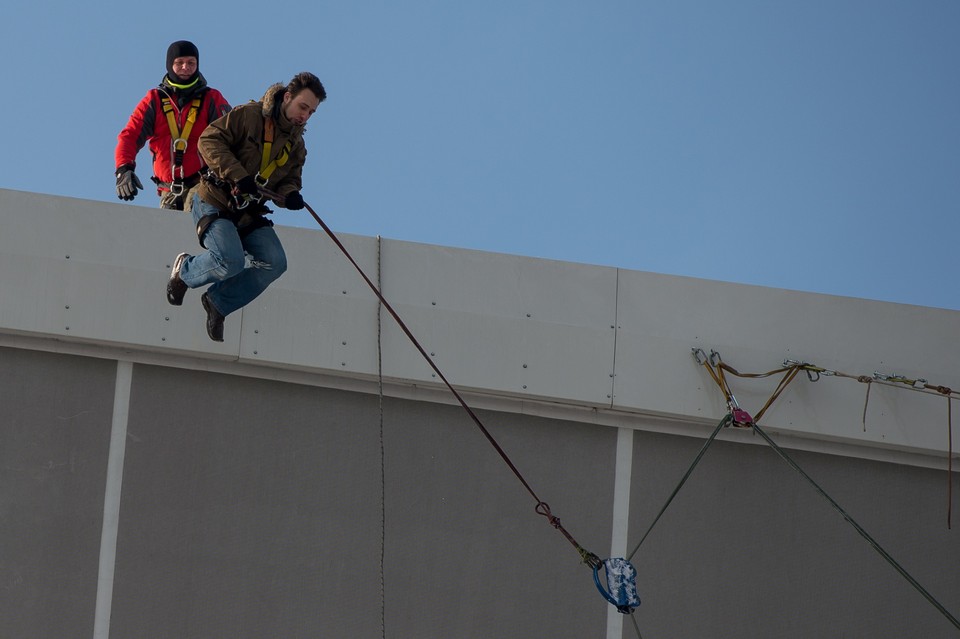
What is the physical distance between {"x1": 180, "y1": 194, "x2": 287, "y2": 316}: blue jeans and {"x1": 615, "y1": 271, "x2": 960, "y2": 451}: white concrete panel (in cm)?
216

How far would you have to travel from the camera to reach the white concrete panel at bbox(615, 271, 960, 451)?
312 inches

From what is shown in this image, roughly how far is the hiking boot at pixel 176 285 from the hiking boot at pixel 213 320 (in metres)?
0.14

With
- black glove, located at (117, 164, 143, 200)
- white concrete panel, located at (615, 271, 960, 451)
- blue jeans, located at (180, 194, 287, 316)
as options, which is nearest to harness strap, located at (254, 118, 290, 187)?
blue jeans, located at (180, 194, 287, 316)

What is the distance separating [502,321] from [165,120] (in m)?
2.46

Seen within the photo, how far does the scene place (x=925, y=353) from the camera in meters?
8.16

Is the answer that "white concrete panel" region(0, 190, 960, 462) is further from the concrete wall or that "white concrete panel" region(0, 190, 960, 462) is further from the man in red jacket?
the man in red jacket

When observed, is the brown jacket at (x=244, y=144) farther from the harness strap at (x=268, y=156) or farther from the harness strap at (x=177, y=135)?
the harness strap at (x=177, y=135)

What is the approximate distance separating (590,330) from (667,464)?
924 mm

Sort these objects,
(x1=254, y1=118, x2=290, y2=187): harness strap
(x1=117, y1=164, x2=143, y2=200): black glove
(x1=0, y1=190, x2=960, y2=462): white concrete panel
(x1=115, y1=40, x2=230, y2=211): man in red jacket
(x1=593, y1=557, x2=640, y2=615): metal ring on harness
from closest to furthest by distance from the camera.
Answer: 1. (x1=593, y1=557, x2=640, y2=615): metal ring on harness
2. (x1=254, y1=118, x2=290, y2=187): harness strap
3. (x1=0, y1=190, x2=960, y2=462): white concrete panel
4. (x1=117, y1=164, x2=143, y2=200): black glove
5. (x1=115, y1=40, x2=230, y2=211): man in red jacket

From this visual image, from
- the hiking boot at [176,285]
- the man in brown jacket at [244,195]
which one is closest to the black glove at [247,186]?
the man in brown jacket at [244,195]

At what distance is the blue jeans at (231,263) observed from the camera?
691 cm

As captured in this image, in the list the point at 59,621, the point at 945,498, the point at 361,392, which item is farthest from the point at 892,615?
the point at 59,621

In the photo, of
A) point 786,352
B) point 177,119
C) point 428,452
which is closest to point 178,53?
point 177,119

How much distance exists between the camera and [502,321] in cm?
790
